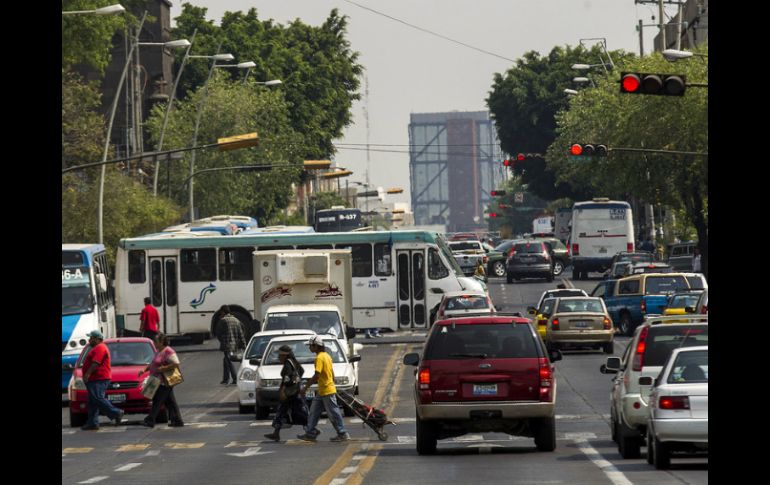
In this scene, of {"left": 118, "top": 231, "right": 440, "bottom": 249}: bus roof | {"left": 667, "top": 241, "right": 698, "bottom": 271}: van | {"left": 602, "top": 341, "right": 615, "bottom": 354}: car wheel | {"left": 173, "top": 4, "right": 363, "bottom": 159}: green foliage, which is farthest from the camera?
{"left": 173, "top": 4, "right": 363, "bottom": 159}: green foliage

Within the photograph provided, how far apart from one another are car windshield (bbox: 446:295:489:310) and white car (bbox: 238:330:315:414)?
1248 cm

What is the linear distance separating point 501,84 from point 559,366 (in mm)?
81192

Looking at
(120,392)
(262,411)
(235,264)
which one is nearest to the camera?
(262,411)

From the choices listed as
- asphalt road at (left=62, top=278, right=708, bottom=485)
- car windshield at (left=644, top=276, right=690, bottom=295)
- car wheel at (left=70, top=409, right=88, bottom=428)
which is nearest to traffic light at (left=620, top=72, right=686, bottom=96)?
asphalt road at (left=62, top=278, right=708, bottom=485)

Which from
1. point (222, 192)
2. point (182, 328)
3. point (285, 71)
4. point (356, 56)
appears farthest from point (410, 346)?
point (356, 56)

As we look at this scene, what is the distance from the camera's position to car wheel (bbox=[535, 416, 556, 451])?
2175cm

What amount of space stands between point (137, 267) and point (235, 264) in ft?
9.56

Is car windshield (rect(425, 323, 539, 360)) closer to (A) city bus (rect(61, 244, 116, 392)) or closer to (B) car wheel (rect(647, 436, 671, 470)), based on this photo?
(B) car wheel (rect(647, 436, 671, 470))

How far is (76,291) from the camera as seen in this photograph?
40.7 metres

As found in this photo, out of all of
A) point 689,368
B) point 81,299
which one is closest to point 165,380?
point 81,299

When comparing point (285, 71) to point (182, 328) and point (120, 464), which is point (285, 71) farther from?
point (120, 464)

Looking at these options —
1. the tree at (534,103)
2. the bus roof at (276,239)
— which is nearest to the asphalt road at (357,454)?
the bus roof at (276,239)

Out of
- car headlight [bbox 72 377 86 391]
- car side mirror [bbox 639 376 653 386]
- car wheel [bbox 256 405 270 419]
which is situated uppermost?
car side mirror [bbox 639 376 653 386]

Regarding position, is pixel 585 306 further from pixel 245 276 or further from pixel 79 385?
pixel 79 385
